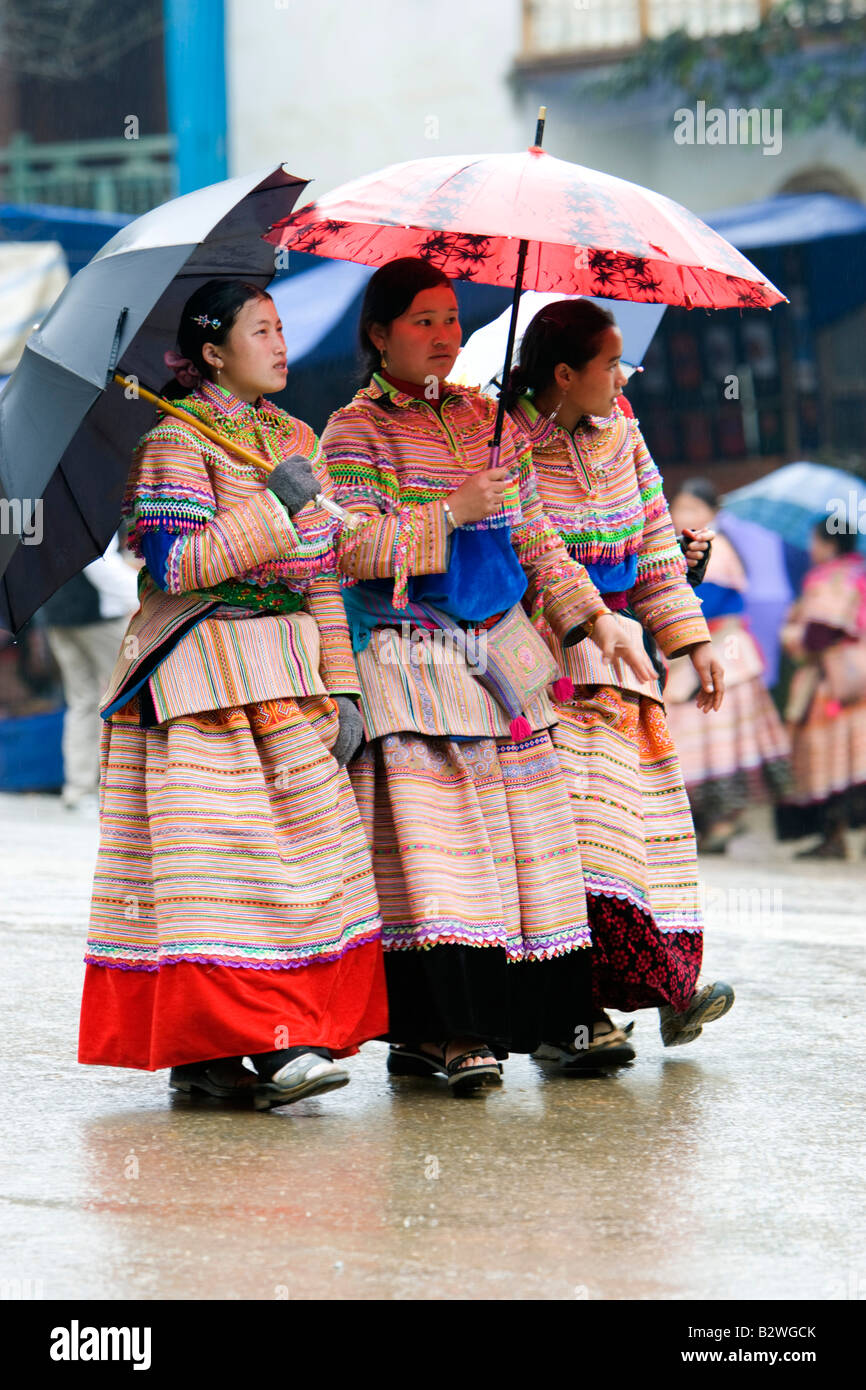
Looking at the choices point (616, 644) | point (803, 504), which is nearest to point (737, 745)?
point (803, 504)

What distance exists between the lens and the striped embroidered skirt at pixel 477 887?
4.45 m

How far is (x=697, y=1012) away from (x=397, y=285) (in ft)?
6.53

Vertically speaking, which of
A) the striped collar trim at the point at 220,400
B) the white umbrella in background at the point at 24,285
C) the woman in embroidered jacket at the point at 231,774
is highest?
the white umbrella in background at the point at 24,285

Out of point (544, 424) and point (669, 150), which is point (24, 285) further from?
point (544, 424)

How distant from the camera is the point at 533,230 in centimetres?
410

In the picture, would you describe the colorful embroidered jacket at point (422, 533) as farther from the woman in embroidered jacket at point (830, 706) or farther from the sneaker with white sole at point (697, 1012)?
the woman in embroidered jacket at point (830, 706)

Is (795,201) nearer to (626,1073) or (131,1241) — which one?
(626,1073)

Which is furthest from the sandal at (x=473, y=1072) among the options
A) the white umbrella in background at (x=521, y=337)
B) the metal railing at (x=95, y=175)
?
the metal railing at (x=95, y=175)

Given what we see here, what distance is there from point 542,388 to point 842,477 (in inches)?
215

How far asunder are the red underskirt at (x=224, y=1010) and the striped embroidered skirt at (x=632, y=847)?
636 mm

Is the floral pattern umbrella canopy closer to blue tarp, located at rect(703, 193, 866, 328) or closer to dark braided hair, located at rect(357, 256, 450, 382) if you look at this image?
dark braided hair, located at rect(357, 256, 450, 382)

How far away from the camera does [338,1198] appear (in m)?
3.65

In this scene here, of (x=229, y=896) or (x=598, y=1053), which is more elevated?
(x=229, y=896)
